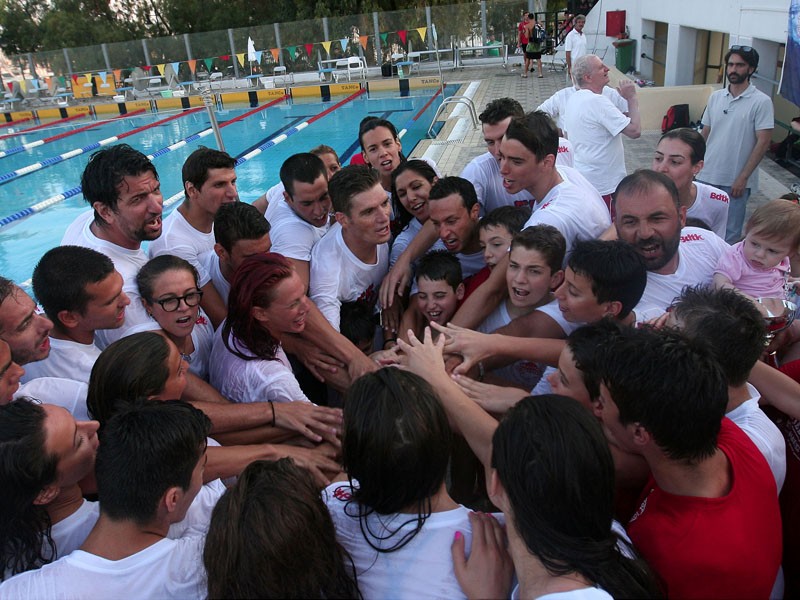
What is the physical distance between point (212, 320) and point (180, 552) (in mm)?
1504

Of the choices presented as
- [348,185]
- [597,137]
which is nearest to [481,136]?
[597,137]

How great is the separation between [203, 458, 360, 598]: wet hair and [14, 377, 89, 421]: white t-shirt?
100cm

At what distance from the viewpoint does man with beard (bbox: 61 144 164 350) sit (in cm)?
268

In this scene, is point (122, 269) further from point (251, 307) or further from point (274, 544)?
point (274, 544)

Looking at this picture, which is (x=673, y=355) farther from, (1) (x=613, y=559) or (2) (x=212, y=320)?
(2) (x=212, y=320)

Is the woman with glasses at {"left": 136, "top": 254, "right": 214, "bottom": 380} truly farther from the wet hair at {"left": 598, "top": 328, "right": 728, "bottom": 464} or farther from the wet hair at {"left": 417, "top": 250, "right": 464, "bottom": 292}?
the wet hair at {"left": 598, "top": 328, "right": 728, "bottom": 464}

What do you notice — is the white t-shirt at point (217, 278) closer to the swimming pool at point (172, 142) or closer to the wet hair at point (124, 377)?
the wet hair at point (124, 377)

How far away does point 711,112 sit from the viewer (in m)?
4.54

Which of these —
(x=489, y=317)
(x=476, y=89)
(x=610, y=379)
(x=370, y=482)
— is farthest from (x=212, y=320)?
(x=476, y=89)

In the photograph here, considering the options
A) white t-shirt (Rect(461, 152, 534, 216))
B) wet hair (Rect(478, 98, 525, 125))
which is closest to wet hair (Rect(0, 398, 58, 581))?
white t-shirt (Rect(461, 152, 534, 216))

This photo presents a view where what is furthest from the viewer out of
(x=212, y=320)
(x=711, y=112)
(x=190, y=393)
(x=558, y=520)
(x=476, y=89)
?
(x=476, y=89)

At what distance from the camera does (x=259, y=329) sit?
2.16 meters

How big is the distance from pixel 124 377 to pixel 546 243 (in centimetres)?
160

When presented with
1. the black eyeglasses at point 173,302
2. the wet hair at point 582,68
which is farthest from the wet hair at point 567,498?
the wet hair at point 582,68
